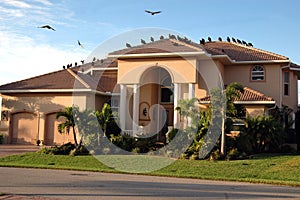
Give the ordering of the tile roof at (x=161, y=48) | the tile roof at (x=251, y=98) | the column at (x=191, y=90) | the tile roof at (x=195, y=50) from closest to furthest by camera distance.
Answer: the tile roof at (x=251, y=98) → the column at (x=191, y=90) → the tile roof at (x=161, y=48) → the tile roof at (x=195, y=50)

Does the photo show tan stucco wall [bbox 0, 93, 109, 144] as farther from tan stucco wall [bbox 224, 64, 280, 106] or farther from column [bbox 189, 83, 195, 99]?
tan stucco wall [bbox 224, 64, 280, 106]

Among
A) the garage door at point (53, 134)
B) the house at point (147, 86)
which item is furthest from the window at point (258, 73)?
the garage door at point (53, 134)

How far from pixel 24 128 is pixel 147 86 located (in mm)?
8490

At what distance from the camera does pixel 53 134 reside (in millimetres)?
27016

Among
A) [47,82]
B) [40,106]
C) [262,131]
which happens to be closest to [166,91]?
[47,82]

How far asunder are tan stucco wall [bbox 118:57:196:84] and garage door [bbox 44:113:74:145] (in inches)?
190

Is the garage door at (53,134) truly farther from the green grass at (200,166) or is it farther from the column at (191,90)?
the column at (191,90)

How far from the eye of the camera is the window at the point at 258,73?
26.9m

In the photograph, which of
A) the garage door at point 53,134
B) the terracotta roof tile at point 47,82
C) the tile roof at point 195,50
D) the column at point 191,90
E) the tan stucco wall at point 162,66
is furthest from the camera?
the terracotta roof tile at point 47,82

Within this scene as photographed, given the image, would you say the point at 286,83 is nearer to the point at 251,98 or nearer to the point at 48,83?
the point at 251,98

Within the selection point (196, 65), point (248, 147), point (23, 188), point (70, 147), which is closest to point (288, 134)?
point (248, 147)

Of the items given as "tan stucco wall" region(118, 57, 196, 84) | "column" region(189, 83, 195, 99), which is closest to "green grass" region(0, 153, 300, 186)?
"column" region(189, 83, 195, 99)

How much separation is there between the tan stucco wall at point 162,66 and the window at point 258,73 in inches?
185

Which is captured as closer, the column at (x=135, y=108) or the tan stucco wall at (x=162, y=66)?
the tan stucco wall at (x=162, y=66)
